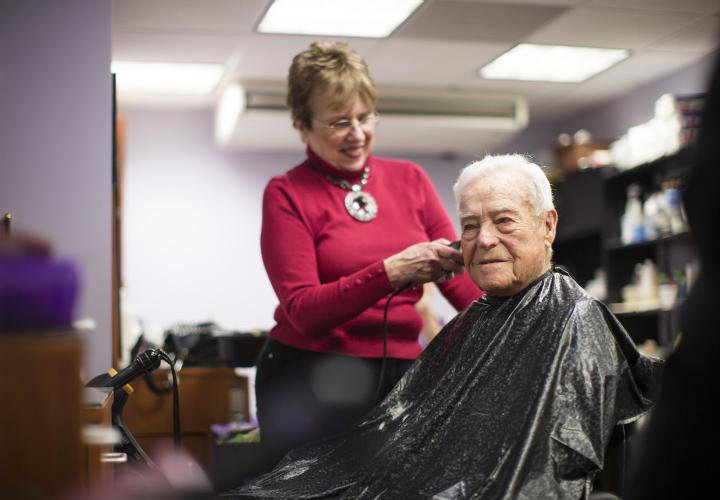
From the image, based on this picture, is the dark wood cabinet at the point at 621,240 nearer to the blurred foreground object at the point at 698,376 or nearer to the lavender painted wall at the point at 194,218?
the lavender painted wall at the point at 194,218

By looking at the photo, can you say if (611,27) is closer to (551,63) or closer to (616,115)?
(551,63)

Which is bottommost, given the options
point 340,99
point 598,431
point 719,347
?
point 598,431

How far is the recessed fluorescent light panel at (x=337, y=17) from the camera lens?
179 inches

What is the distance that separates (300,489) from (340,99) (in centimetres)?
98

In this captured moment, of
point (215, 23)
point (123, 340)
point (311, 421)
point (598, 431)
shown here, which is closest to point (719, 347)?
point (598, 431)

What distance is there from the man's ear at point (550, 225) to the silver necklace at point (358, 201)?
1.59 ft

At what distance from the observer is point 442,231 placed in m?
2.35

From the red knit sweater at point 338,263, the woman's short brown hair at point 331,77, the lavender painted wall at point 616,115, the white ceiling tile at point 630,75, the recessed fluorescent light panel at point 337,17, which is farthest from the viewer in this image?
the lavender painted wall at point 616,115

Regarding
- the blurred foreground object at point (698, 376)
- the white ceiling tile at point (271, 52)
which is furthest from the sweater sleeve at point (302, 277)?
the white ceiling tile at point (271, 52)

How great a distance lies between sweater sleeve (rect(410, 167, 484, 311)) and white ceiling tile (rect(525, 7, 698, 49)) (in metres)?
2.75

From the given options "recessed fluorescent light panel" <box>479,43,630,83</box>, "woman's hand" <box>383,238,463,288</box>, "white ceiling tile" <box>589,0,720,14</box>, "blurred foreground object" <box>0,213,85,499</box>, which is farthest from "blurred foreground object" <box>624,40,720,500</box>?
"recessed fluorescent light panel" <box>479,43,630,83</box>

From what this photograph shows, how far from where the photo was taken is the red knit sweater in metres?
2.01

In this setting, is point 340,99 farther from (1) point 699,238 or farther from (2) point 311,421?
(1) point 699,238

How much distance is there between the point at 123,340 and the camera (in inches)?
152
